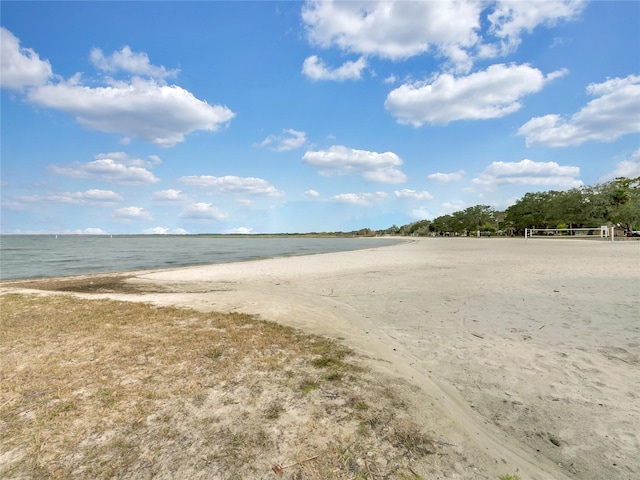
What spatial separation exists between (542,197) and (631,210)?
33735 mm

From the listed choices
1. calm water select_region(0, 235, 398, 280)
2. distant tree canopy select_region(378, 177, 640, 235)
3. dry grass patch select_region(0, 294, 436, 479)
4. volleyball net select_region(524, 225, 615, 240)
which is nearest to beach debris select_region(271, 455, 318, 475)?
dry grass patch select_region(0, 294, 436, 479)

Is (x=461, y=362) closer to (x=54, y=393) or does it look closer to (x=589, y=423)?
(x=589, y=423)

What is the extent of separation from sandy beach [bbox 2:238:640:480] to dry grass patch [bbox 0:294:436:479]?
0.69 m

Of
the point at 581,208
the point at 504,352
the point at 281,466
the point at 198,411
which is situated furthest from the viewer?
the point at 581,208

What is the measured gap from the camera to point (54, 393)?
4031 mm

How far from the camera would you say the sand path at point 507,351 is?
3145 millimetres

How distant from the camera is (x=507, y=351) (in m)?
5.57

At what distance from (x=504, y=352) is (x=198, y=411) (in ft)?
17.3

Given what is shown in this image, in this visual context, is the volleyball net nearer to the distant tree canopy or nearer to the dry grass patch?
the distant tree canopy

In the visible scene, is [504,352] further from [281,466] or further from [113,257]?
[113,257]

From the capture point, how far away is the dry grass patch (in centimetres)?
283

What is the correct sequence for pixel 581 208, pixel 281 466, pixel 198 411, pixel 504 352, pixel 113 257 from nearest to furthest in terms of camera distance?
pixel 281 466, pixel 198 411, pixel 504 352, pixel 113 257, pixel 581 208

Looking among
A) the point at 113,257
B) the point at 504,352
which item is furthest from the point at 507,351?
the point at 113,257

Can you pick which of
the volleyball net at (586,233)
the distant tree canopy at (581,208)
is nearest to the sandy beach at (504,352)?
the volleyball net at (586,233)
